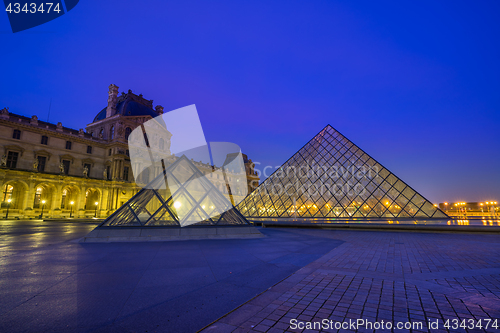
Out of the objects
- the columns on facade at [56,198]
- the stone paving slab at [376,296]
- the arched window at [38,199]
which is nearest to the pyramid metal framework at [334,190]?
the stone paving slab at [376,296]

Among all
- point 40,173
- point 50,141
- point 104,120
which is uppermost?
point 104,120

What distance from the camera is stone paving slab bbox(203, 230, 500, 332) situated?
276 cm

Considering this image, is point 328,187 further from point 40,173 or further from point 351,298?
point 40,173

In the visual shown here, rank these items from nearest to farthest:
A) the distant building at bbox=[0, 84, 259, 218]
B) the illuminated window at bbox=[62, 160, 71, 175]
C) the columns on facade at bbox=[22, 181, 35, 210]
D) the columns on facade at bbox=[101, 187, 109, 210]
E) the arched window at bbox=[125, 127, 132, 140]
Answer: the columns on facade at bbox=[22, 181, 35, 210] < the distant building at bbox=[0, 84, 259, 218] < the illuminated window at bbox=[62, 160, 71, 175] < the columns on facade at bbox=[101, 187, 109, 210] < the arched window at bbox=[125, 127, 132, 140]

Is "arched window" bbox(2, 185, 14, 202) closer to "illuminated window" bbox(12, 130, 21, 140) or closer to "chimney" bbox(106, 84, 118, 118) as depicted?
"illuminated window" bbox(12, 130, 21, 140)

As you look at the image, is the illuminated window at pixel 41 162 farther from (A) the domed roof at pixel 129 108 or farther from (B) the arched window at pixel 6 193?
(A) the domed roof at pixel 129 108

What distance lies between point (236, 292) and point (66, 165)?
1926 inches

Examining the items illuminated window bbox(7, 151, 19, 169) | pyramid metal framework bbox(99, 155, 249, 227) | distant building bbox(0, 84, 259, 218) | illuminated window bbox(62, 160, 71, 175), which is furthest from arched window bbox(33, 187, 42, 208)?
pyramid metal framework bbox(99, 155, 249, 227)

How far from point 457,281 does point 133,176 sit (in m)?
51.1

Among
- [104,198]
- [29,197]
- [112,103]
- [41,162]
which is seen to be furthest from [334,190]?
[112,103]

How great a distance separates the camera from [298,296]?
3.50 meters

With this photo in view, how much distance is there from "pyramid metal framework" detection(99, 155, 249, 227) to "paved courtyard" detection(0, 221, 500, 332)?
14.2 feet

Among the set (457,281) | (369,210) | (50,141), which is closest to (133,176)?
(50,141)

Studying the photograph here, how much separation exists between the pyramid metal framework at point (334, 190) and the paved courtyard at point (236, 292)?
15279 millimetres
